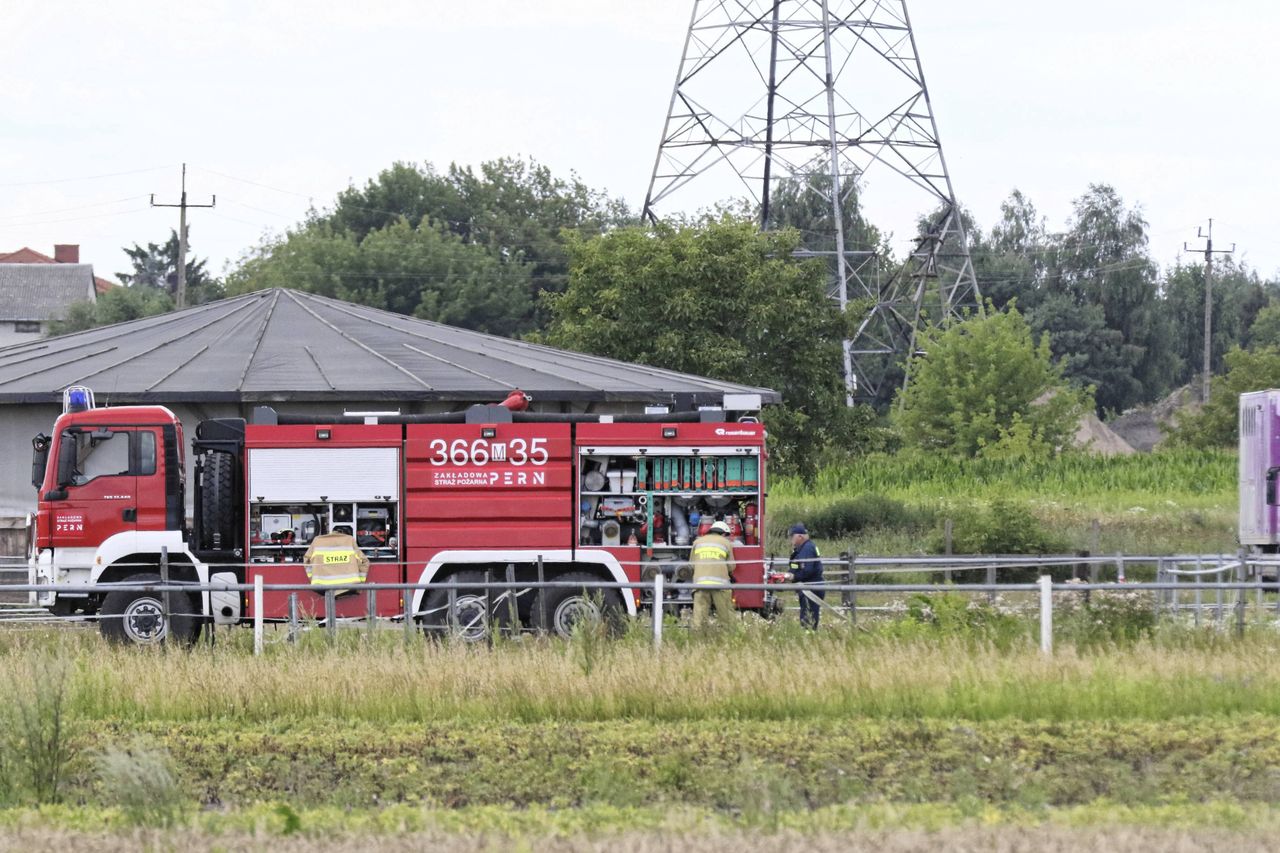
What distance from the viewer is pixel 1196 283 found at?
109 metres

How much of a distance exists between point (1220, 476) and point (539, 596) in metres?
36.2

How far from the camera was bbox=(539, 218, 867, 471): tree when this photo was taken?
1677 inches

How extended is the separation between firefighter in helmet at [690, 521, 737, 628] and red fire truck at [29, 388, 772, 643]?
3.35 feet

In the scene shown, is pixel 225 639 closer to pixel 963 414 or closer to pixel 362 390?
pixel 362 390

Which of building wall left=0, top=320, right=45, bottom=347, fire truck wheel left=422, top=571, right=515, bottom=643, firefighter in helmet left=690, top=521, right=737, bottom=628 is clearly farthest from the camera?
building wall left=0, top=320, right=45, bottom=347

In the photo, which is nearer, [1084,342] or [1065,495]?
[1065,495]

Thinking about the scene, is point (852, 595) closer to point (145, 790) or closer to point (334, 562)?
point (334, 562)

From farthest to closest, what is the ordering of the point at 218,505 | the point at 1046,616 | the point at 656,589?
the point at 218,505, the point at 656,589, the point at 1046,616

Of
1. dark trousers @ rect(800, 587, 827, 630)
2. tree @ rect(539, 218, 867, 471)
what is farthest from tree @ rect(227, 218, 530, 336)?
dark trousers @ rect(800, 587, 827, 630)

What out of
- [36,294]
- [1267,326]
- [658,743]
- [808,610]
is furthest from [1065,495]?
[36,294]

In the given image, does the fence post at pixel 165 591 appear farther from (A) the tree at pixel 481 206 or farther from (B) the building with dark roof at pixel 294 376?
(A) the tree at pixel 481 206

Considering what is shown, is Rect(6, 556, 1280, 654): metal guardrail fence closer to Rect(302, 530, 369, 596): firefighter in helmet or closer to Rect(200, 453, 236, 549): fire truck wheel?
Rect(302, 530, 369, 596): firefighter in helmet

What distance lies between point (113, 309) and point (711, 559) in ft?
254

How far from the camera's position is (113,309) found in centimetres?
9056
